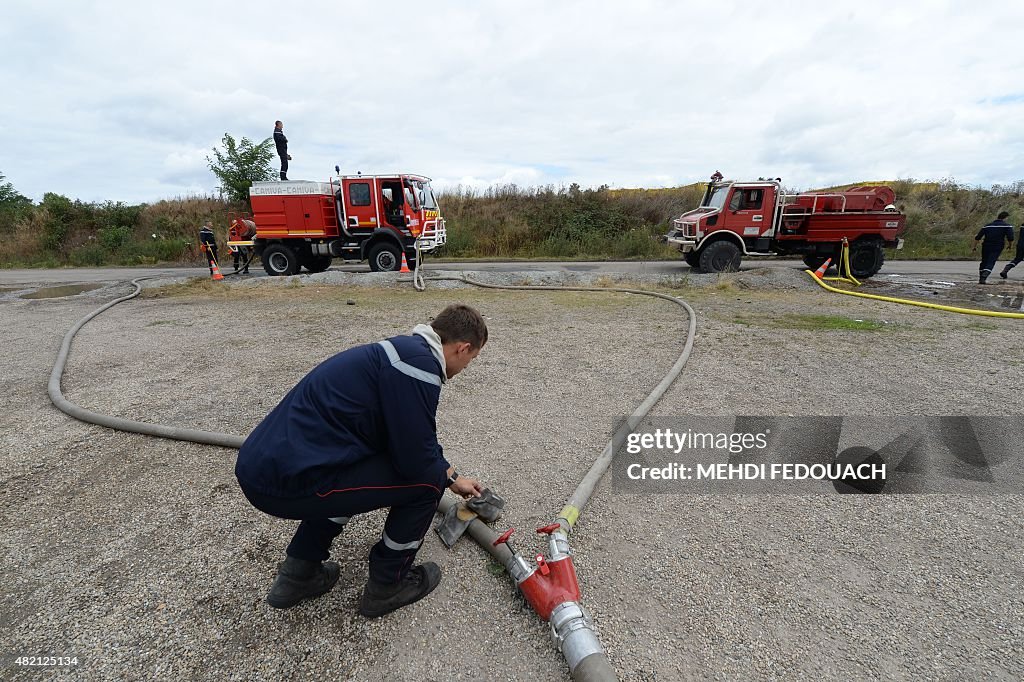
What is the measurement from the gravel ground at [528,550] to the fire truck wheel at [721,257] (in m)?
6.33

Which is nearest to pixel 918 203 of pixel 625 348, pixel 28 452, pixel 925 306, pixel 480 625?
pixel 925 306

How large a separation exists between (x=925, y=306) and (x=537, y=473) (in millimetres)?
7078

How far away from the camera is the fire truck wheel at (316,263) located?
11544 mm

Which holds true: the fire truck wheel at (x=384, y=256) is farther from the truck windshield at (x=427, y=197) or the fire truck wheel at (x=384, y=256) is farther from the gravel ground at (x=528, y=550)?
the gravel ground at (x=528, y=550)

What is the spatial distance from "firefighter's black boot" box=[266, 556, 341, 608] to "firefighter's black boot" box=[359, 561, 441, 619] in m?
0.20

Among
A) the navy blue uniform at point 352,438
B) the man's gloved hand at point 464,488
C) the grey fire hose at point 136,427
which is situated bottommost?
the grey fire hose at point 136,427

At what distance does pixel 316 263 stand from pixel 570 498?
11.3m

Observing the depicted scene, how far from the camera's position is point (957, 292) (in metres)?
8.50

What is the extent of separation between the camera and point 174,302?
8281mm

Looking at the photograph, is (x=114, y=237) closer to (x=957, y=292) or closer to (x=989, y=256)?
(x=957, y=292)

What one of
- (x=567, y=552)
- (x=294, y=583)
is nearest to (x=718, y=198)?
(x=567, y=552)

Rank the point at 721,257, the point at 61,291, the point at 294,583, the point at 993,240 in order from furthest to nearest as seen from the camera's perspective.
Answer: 1. the point at 721,257
2. the point at 61,291
3. the point at 993,240
4. the point at 294,583

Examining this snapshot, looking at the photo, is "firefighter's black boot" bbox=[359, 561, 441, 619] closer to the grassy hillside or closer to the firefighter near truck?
the firefighter near truck

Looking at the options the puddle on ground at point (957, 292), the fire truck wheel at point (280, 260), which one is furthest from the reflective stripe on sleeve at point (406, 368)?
the fire truck wheel at point (280, 260)
